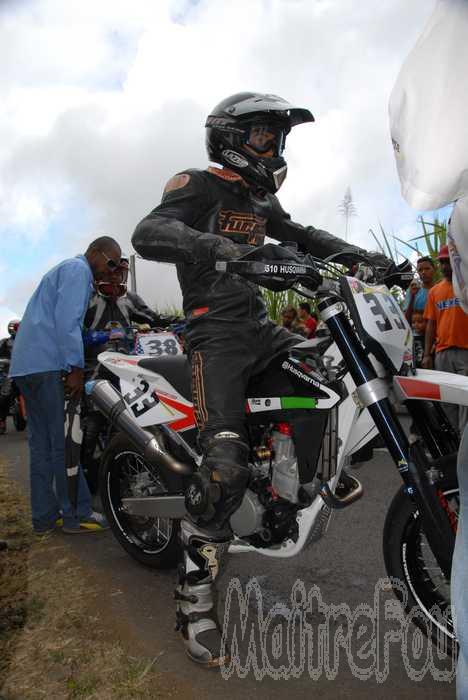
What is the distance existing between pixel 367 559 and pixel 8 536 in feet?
8.46

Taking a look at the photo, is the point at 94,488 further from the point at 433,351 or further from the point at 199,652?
the point at 433,351

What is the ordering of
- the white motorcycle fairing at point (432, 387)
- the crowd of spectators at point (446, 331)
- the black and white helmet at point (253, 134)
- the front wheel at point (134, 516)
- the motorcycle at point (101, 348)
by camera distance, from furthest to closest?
the crowd of spectators at point (446, 331), the motorcycle at point (101, 348), the front wheel at point (134, 516), the black and white helmet at point (253, 134), the white motorcycle fairing at point (432, 387)

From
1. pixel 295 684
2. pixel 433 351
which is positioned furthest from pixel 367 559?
pixel 433 351

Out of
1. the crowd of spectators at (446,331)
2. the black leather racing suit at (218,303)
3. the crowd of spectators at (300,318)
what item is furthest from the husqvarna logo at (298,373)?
the crowd of spectators at (300,318)

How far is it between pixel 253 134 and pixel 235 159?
0.14 meters

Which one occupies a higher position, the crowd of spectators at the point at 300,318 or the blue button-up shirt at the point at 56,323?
the crowd of spectators at the point at 300,318

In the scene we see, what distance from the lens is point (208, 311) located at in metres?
2.95

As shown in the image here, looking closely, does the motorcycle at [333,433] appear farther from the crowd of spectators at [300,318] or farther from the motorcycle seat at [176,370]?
the crowd of spectators at [300,318]

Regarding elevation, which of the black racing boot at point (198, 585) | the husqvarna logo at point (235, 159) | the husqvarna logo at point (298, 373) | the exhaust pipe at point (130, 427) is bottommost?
the black racing boot at point (198, 585)

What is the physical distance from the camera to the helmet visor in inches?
116

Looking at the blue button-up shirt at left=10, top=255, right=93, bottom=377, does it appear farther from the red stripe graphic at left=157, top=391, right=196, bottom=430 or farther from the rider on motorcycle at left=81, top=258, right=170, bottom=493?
the red stripe graphic at left=157, top=391, right=196, bottom=430

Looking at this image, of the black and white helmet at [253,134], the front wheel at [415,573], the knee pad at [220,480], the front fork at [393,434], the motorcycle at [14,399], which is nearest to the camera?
the front fork at [393,434]

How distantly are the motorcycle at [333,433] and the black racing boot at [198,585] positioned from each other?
0.48 ft

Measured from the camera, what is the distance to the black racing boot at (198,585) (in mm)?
2842
